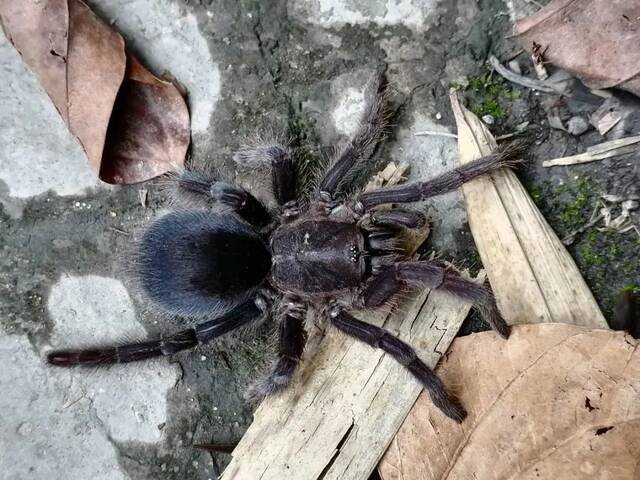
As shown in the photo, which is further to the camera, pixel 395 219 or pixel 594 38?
pixel 395 219

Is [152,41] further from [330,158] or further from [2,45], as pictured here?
[330,158]

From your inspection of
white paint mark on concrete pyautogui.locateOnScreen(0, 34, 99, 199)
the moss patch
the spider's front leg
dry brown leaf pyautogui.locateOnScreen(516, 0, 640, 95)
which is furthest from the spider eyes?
white paint mark on concrete pyautogui.locateOnScreen(0, 34, 99, 199)

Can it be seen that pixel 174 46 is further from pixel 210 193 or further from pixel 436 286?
pixel 436 286

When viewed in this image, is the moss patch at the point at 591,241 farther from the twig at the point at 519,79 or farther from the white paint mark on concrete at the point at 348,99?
the white paint mark on concrete at the point at 348,99

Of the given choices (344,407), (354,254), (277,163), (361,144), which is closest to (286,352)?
(344,407)

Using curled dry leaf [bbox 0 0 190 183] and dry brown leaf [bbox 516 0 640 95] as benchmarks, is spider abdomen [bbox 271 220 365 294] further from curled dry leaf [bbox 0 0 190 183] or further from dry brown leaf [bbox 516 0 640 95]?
dry brown leaf [bbox 516 0 640 95]
